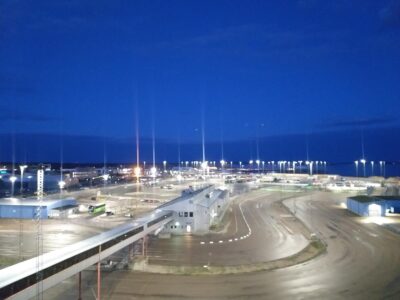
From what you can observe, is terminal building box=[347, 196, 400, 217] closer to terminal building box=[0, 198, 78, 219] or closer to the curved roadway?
the curved roadway

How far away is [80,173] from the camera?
82812 millimetres

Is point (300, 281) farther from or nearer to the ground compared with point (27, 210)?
nearer to the ground

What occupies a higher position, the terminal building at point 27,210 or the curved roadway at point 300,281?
the terminal building at point 27,210

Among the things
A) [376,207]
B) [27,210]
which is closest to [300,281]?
[376,207]

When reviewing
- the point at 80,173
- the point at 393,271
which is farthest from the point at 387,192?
the point at 80,173

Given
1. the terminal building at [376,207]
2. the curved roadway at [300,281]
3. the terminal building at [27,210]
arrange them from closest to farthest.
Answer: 1. the curved roadway at [300,281]
2. the terminal building at [27,210]
3. the terminal building at [376,207]

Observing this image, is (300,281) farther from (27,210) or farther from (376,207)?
(27,210)

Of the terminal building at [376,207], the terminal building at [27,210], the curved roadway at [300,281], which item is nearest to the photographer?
the curved roadway at [300,281]

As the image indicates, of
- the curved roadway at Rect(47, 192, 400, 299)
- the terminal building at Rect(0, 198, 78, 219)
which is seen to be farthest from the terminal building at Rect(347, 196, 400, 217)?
the terminal building at Rect(0, 198, 78, 219)

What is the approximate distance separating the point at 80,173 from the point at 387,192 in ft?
198

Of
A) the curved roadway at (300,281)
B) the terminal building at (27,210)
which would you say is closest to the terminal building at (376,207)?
the curved roadway at (300,281)

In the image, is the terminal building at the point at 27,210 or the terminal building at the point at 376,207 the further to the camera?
the terminal building at the point at 376,207

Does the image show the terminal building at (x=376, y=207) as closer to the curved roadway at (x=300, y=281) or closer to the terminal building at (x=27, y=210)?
the curved roadway at (x=300, y=281)

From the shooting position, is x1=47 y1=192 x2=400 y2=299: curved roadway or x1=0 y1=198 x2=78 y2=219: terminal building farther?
x1=0 y1=198 x2=78 y2=219: terminal building
